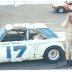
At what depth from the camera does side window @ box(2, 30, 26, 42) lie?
8.96m

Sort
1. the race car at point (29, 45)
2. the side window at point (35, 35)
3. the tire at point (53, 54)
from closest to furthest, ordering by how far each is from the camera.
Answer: the race car at point (29, 45), the tire at point (53, 54), the side window at point (35, 35)

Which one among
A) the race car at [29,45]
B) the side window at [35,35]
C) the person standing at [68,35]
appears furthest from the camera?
the side window at [35,35]

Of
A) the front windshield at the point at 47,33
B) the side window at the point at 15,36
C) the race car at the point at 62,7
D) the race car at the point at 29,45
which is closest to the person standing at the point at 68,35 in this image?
the race car at the point at 29,45

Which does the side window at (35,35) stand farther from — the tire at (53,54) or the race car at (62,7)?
the race car at (62,7)

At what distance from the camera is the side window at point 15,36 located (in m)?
8.96

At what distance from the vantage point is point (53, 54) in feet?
29.3

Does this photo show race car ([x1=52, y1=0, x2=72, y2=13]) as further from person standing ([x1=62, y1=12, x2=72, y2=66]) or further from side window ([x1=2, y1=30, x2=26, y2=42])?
person standing ([x1=62, y1=12, x2=72, y2=66])

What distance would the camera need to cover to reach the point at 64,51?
9.01 meters

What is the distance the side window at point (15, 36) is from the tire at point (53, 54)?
753 mm

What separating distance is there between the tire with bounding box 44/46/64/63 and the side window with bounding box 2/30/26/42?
0.75 metres

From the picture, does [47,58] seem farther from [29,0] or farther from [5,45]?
[29,0]

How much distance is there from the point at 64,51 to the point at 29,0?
22.9 metres

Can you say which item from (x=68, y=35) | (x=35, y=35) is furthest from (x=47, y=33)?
(x=68, y=35)

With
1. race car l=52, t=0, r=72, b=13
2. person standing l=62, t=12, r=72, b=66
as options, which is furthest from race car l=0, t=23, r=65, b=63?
race car l=52, t=0, r=72, b=13
